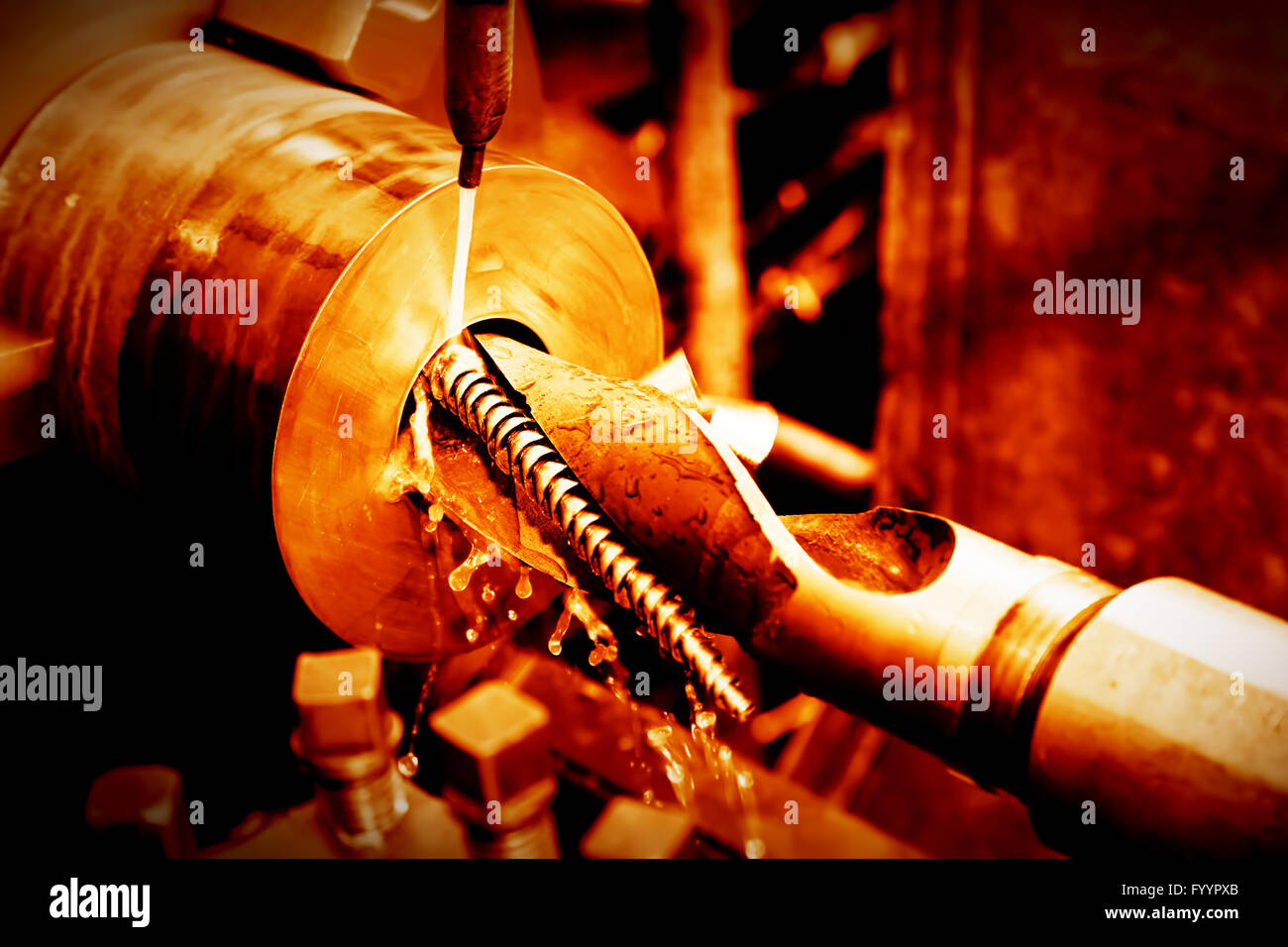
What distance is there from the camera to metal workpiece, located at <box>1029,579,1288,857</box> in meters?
0.43

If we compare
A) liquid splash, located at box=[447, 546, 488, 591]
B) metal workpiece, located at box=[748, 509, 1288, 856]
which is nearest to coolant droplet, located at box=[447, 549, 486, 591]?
liquid splash, located at box=[447, 546, 488, 591]

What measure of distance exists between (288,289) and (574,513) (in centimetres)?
25

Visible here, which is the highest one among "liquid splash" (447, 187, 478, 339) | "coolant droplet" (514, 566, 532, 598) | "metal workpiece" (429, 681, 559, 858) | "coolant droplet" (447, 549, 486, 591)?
"liquid splash" (447, 187, 478, 339)

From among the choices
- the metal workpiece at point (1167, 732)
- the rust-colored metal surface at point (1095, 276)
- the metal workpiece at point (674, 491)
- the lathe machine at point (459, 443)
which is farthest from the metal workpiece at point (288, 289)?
the rust-colored metal surface at point (1095, 276)

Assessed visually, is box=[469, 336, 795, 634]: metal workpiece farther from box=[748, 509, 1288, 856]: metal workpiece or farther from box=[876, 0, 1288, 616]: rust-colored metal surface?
box=[876, 0, 1288, 616]: rust-colored metal surface

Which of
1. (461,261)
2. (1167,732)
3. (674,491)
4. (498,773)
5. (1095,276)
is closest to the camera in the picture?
(1167,732)

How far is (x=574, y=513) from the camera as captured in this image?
585mm

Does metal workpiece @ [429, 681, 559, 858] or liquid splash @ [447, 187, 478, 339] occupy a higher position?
liquid splash @ [447, 187, 478, 339]

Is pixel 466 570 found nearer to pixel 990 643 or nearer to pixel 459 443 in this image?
pixel 459 443

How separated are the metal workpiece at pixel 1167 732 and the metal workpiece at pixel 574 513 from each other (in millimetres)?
171

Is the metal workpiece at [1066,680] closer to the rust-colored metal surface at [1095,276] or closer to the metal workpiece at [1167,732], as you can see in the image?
the metal workpiece at [1167,732]

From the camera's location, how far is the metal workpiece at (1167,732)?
1.42 feet

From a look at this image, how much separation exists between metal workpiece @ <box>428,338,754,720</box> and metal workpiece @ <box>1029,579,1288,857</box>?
17cm

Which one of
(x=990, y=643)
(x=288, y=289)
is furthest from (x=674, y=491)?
(x=288, y=289)
